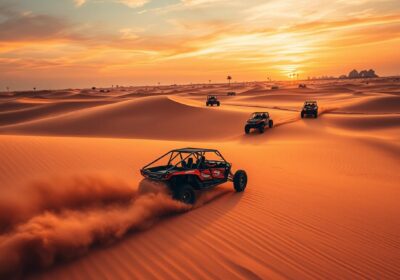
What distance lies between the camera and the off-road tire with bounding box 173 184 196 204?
293 inches

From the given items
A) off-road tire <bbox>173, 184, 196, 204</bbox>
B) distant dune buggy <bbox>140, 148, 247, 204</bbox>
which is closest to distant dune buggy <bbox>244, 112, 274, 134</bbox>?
distant dune buggy <bbox>140, 148, 247, 204</bbox>

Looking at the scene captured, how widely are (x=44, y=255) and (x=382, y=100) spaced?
46.3m

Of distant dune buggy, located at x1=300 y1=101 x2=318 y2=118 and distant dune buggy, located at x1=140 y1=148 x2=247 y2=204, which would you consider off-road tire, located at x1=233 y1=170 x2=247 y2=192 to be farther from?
distant dune buggy, located at x1=300 y1=101 x2=318 y2=118

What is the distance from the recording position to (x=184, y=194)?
7484mm

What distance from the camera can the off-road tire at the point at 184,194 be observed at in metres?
7.43

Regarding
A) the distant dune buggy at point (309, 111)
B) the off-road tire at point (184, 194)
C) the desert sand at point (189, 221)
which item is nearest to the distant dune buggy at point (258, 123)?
the distant dune buggy at point (309, 111)

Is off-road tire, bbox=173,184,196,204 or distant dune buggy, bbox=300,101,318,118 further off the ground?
off-road tire, bbox=173,184,196,204

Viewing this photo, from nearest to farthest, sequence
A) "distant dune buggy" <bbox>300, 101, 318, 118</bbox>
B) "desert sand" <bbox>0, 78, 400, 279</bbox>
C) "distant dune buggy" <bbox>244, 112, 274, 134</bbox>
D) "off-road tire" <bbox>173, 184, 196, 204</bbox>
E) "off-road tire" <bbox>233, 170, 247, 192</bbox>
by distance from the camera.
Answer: "desert sand" <bbox>0, 78, 400, 279</bbox>, "off-road tire" <bbox>173, 184, 196, 204</bbox>, "off-road tire" <bbox>233, 170, 247, 192</bbox>, "distant dune buggy" <bbox>244, 112, 274, 134</bbox>, "distant dune buggy" <bbox>300, 101, 318, 118</bbox>

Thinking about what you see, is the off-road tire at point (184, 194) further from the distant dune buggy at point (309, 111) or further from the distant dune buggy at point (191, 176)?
the distant dune buggy at point (309, 111)

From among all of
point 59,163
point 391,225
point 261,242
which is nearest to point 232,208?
point 261,242

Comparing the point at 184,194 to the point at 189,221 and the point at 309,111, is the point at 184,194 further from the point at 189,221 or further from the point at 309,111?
the point at 309,111

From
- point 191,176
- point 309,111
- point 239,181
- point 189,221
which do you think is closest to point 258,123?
point 309,111

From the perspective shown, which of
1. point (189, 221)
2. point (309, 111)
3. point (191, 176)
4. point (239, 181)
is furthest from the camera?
point (309, 111)

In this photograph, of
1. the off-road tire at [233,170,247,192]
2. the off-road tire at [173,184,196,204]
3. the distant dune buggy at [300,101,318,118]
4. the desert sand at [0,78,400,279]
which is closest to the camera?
the desert sand at [0,78,400,279]
